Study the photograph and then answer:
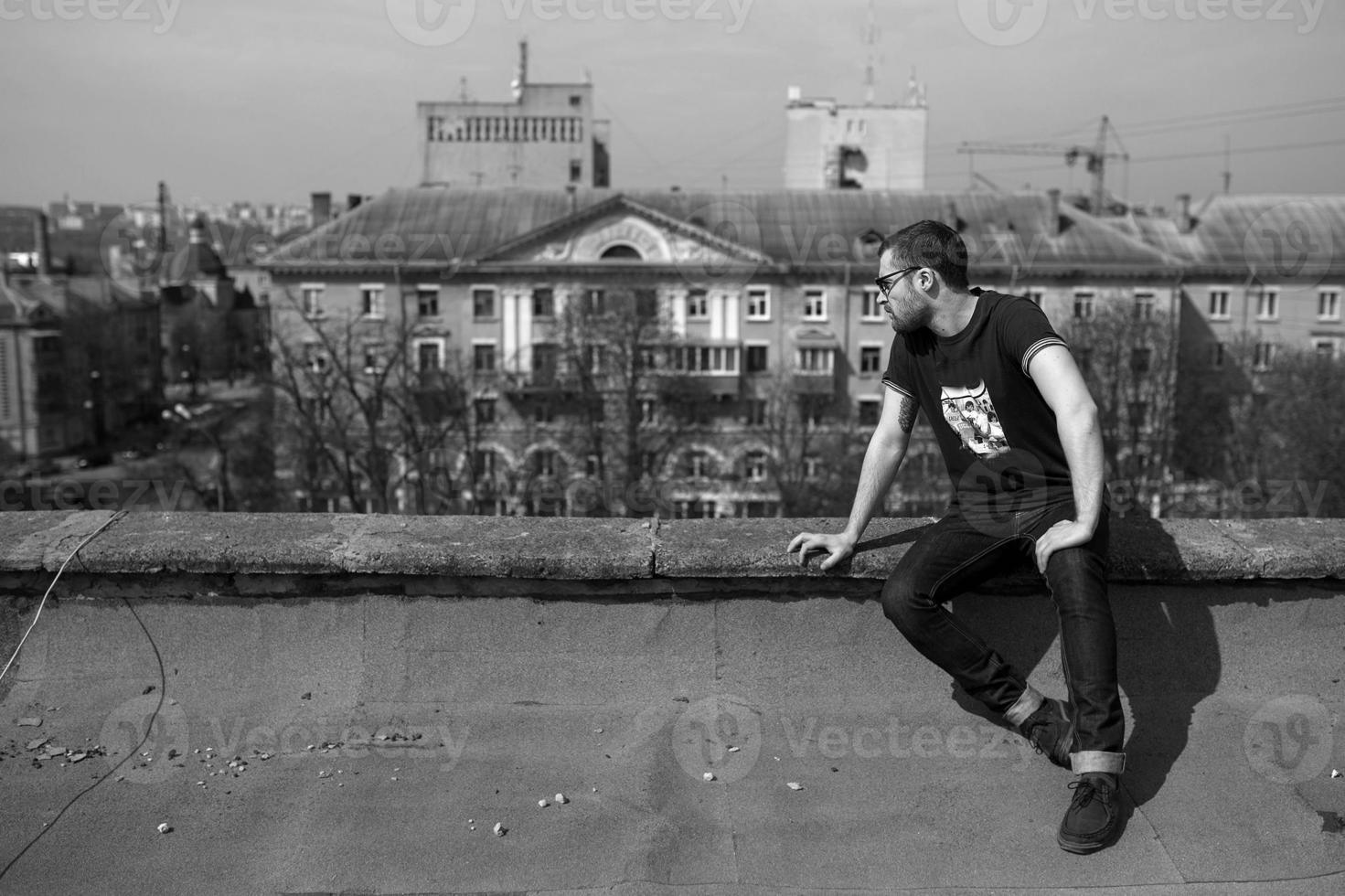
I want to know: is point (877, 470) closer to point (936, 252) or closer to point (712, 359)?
point (936, 252)

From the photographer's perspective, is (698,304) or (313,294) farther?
(313,294)

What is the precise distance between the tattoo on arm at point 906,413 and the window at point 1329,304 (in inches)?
2416

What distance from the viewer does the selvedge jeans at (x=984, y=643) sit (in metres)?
3.26

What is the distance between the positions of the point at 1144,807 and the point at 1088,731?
0.94ft

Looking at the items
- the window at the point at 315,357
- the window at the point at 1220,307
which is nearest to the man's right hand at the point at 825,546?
the window at the point at 315,357

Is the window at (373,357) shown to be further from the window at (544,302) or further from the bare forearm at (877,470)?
the bare forearm at (877,470)

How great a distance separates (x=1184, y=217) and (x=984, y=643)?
60.6m

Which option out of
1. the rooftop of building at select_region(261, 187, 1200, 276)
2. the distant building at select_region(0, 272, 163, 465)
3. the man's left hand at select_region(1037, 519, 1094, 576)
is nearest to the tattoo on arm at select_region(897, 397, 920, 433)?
the man's left hand at select_region(1037, 519, 1094, 576)

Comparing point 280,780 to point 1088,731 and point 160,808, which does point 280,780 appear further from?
point 1088,731

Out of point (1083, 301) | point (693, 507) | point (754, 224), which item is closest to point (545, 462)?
point (693, 507)

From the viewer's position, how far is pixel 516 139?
65.0 metres

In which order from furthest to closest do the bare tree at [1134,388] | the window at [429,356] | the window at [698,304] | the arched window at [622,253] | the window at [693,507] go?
the window at [698,304], the arched window at [622,253], the window at [429,356], the window at [693,507], the bare tree at [1134,388]

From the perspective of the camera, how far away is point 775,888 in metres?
2.99

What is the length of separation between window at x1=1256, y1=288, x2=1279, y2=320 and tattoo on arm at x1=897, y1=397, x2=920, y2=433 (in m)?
59.8
